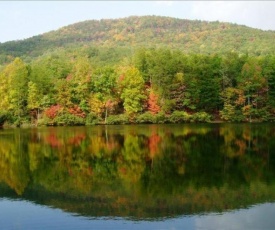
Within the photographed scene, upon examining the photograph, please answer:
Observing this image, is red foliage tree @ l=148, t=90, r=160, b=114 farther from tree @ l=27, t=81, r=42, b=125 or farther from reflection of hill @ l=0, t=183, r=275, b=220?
reflection of hill @ l=0, t=183, r=275, b=220

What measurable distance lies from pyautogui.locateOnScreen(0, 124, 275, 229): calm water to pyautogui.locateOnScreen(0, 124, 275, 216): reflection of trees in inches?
1.6

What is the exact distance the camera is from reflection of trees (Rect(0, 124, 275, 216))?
16844 mm

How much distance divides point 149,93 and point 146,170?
32.3 meters

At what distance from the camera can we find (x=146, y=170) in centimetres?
2244

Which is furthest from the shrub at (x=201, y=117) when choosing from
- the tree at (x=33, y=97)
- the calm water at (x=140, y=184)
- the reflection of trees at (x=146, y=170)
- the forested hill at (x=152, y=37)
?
the forested hill at (x=152, y=37)

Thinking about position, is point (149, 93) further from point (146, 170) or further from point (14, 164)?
point (146, 170)

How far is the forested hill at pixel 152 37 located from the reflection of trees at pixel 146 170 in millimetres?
54627

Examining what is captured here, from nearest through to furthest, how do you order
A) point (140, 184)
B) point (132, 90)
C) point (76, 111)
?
point (140, 184) < point (132, 90) < point (76, 111)

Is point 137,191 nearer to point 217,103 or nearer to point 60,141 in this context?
point 60,141

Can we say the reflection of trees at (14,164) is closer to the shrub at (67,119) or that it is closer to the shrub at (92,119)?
the shrub at (67,119)

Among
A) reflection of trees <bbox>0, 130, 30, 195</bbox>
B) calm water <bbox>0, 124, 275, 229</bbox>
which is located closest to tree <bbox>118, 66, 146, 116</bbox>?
reflection of trees <bbox>0, 130, 30, 195</bbox>

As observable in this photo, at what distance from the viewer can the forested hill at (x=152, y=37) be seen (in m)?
93.3

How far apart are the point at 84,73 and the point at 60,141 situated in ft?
69.7

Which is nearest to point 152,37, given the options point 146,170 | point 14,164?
point 14,164
